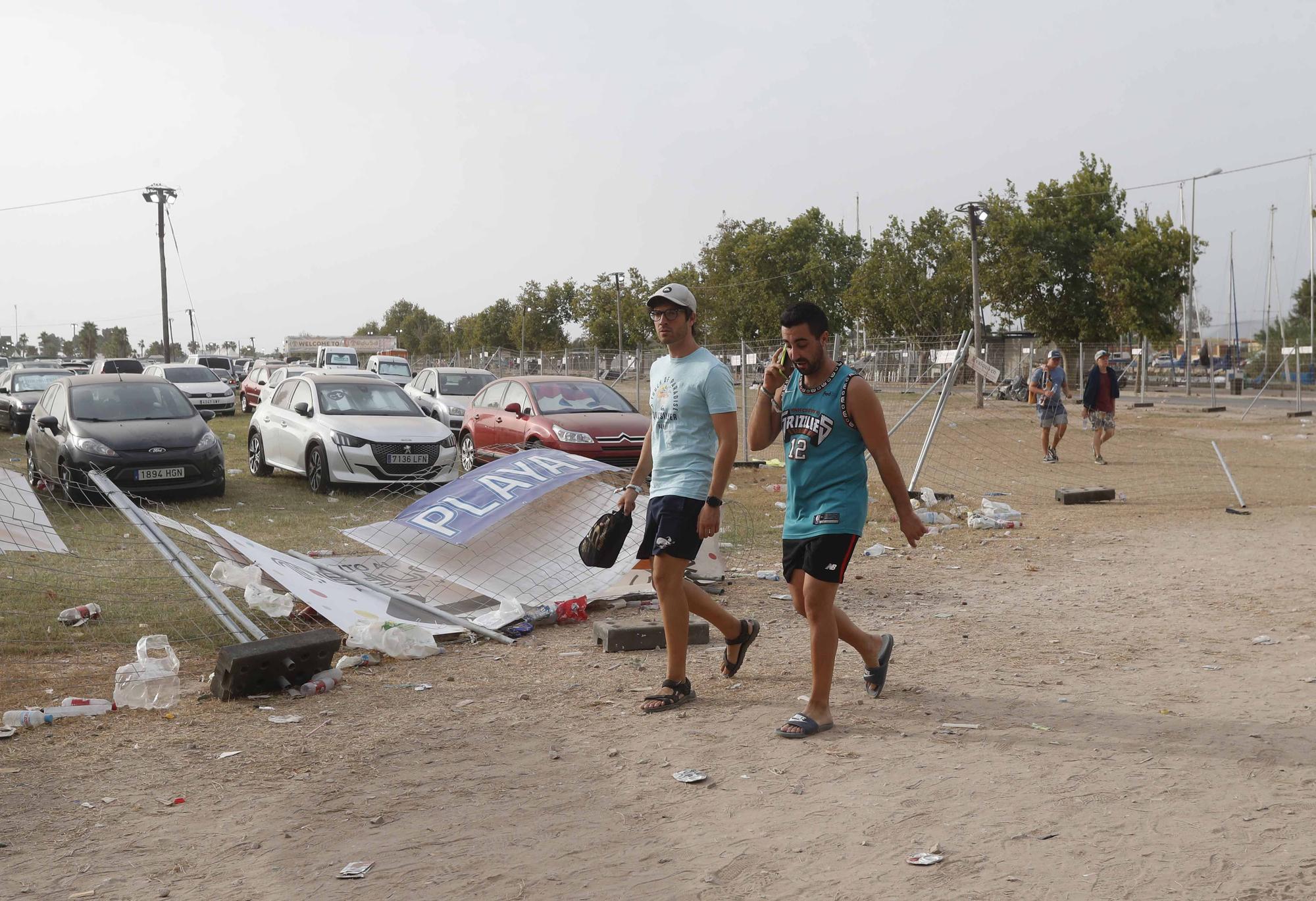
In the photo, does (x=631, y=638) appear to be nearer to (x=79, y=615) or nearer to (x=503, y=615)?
(x=503, y=615)

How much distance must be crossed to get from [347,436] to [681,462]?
8.66m

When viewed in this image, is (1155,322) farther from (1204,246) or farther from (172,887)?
(172,887)

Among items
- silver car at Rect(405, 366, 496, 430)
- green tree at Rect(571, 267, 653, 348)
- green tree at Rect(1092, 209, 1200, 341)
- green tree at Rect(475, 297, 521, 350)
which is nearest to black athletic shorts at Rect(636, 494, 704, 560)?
silver car at Rect(405, 366, 496, 430)

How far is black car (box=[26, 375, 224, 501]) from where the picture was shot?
38.5ft

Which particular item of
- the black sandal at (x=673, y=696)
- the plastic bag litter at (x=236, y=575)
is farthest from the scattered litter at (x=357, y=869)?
the plastic bag litter at (x=236, y=575)

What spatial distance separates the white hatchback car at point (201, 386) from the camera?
85.9 ft

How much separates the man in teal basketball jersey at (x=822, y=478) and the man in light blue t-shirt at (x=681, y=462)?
251 millimetres

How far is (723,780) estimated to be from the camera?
4078 mm

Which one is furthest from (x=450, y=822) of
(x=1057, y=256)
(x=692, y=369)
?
(x=1057, y=256)

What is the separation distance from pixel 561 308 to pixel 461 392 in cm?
6133

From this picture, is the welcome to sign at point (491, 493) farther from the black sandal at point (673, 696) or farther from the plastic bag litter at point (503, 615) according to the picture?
the black sandal at point (673, 696)

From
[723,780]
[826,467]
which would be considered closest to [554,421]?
[826,467]

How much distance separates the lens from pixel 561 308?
80.9 meters

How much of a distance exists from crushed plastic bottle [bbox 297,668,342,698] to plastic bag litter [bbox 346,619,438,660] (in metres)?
0.47
